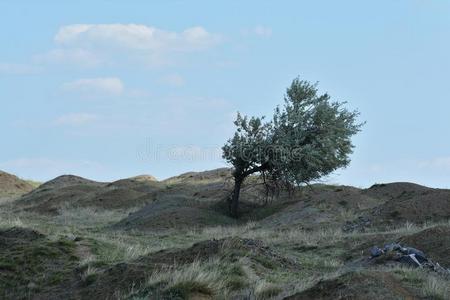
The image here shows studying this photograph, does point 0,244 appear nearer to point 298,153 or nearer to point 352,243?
point 352,243

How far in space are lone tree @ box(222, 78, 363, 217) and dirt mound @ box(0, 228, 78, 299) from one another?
15.6 m

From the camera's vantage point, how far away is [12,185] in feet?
213

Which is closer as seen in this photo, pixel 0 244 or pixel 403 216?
pixel 0 244

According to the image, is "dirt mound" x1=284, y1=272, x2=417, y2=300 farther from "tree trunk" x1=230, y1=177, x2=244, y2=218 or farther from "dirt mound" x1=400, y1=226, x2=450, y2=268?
"tree trunk" x1=230, y1=177, x2=244, y2=218

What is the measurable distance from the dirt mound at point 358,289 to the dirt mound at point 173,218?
17243mm

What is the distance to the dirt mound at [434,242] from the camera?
1428cm

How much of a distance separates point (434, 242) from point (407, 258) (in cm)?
274

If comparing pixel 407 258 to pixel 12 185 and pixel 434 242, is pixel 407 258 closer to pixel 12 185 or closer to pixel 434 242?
pixel 434 242

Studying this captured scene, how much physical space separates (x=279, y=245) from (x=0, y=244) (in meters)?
7.54

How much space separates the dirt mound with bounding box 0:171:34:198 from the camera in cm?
6187

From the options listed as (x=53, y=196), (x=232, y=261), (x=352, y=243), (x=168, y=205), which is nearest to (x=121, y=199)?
(x=53, y=196)

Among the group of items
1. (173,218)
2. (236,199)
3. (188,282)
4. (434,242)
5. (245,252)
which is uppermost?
(236,199)

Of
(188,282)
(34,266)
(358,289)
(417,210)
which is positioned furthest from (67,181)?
(358,289)

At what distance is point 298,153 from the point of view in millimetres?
29641
